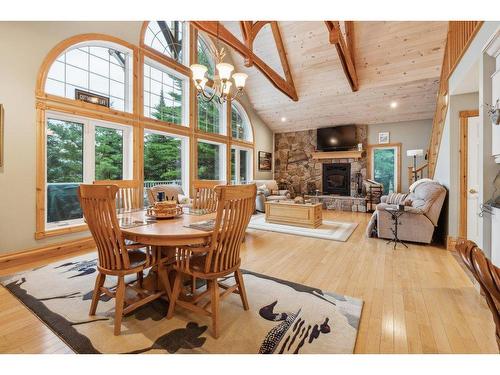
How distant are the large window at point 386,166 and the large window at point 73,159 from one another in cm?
718

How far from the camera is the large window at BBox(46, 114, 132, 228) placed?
3.48 meters

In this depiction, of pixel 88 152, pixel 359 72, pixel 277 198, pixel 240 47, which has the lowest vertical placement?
pixel 277 198

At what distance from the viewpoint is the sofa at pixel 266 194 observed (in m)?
6.90

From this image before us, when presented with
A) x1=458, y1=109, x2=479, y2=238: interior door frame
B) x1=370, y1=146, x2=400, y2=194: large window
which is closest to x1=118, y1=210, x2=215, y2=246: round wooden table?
x1=458, y1=109, x2=479, y2=238: interior door frame

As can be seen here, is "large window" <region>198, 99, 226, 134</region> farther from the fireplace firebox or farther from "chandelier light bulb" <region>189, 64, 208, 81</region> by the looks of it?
the fireplace firebox

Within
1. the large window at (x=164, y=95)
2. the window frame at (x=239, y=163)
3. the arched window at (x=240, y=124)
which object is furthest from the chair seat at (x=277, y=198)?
the large window at (x=164, y=95)

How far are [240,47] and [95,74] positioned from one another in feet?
8.50

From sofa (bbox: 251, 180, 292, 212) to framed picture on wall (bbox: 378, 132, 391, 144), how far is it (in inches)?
131

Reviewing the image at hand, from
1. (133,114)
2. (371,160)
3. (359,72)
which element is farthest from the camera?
(371,160)

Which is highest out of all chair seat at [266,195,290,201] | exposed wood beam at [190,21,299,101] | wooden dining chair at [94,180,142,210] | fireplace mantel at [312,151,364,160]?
exposed wood beam at [190,21,299,101]

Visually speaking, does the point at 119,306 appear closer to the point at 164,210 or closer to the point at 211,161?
the point at 164,210

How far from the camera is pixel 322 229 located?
4.76 meters

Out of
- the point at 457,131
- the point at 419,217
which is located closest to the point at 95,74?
the point at 457,131

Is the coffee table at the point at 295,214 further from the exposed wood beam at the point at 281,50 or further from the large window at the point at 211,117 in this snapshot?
the exposed wood beam at the point at 281,50
